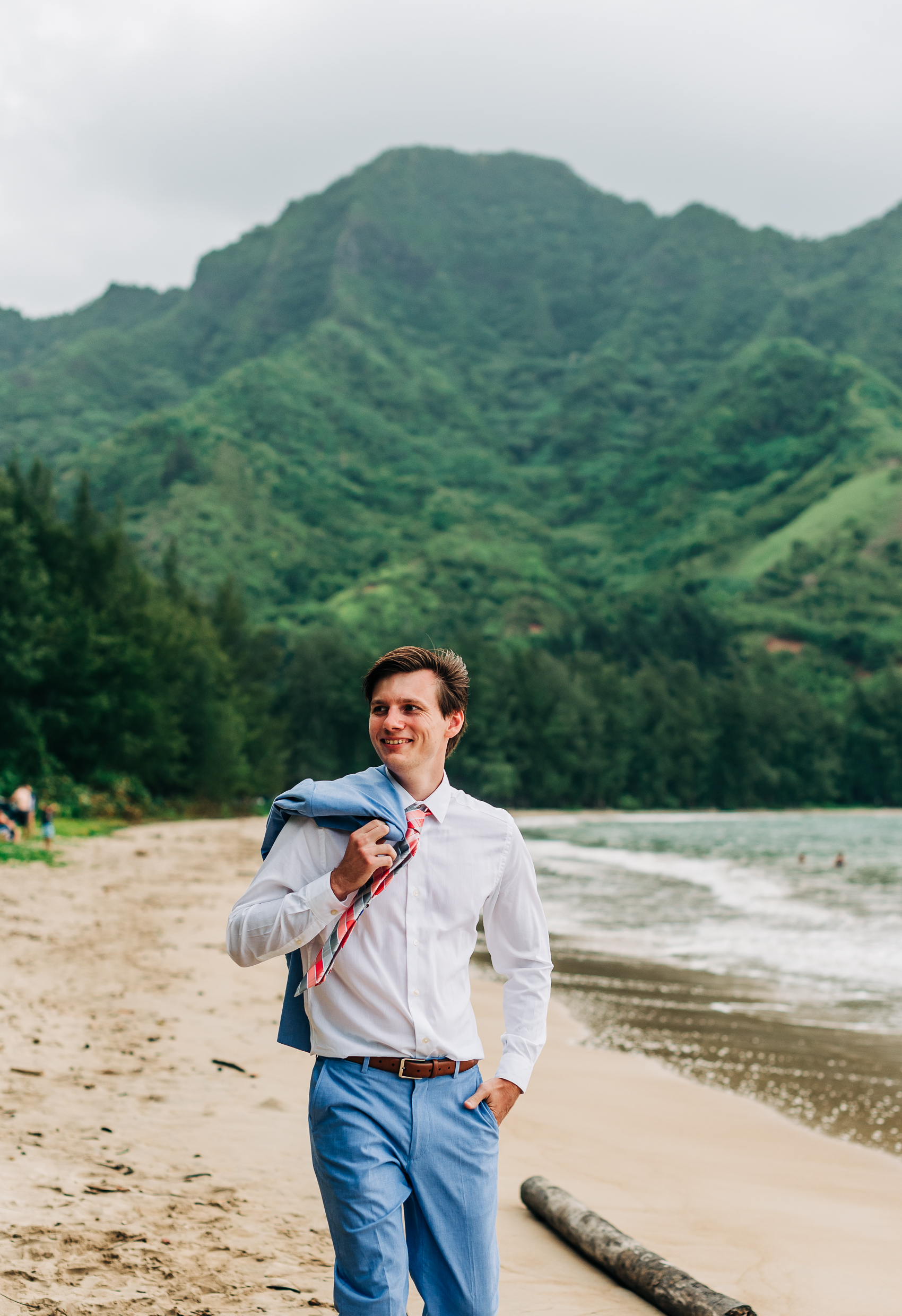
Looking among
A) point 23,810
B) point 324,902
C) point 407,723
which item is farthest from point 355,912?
point 23,810

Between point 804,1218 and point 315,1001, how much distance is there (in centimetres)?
436

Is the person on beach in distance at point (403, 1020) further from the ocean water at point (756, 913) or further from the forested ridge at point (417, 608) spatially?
the forested ridge at point (417, 608)

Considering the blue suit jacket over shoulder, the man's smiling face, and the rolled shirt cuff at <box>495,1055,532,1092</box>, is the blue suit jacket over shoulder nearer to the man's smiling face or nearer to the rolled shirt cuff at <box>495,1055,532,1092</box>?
the man's smiling face

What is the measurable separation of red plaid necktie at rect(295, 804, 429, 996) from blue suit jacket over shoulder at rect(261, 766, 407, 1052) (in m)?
0.05

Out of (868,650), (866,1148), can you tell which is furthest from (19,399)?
(866,1148)

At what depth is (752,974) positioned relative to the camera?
14.8m

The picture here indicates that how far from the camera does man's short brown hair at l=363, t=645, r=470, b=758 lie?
305 centimetres

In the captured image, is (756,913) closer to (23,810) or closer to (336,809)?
(23,810)

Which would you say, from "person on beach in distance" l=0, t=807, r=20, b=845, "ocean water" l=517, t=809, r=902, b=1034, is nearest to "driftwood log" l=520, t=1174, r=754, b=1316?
"ocean water" l=517, t=809, r=902, b=1034

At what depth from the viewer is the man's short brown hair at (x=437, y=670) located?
10.0 ft

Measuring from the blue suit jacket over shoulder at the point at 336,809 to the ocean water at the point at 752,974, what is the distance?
6.09 metres

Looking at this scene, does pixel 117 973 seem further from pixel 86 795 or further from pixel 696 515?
pixel 696 515

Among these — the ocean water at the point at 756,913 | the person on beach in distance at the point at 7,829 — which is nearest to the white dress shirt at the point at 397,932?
the ocean water at the point at 756,913

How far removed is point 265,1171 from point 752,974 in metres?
10.6
